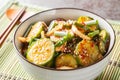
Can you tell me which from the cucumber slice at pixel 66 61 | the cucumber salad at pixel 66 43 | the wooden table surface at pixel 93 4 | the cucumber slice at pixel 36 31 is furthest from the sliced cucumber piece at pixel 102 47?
the wooden table surface at pixel 93 4

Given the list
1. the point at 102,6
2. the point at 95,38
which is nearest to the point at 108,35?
the point at 95,38

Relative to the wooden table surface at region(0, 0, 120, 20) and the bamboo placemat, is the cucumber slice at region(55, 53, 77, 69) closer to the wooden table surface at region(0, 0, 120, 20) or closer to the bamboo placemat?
the bamboo placemat

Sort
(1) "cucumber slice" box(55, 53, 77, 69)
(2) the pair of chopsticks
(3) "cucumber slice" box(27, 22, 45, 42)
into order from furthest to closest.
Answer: (2) the pair of chopsticks → (3) "cucumber slice" box(27, 22, 45, 42) → (1) "cucumber slice" box(55, 53, 77, 69)

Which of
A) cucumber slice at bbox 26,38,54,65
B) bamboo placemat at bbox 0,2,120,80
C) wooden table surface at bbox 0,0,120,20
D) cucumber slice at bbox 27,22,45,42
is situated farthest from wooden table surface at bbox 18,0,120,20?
cucumber slice at bbox 26,38,54,65

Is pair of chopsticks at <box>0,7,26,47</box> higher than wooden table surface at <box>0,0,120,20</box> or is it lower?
→ lower

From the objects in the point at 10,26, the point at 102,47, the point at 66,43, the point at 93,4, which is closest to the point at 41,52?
the point at 66,43

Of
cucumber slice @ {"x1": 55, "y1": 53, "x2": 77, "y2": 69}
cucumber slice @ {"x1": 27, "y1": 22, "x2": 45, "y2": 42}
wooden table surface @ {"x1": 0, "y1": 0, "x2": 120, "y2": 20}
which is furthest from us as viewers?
wooden table surface @ {"x1": 0, "y1": 0, "x2": 120, "y2": 20}

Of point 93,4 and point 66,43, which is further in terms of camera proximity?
point 93,4

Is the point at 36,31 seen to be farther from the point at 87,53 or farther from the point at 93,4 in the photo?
the point at 93,4
